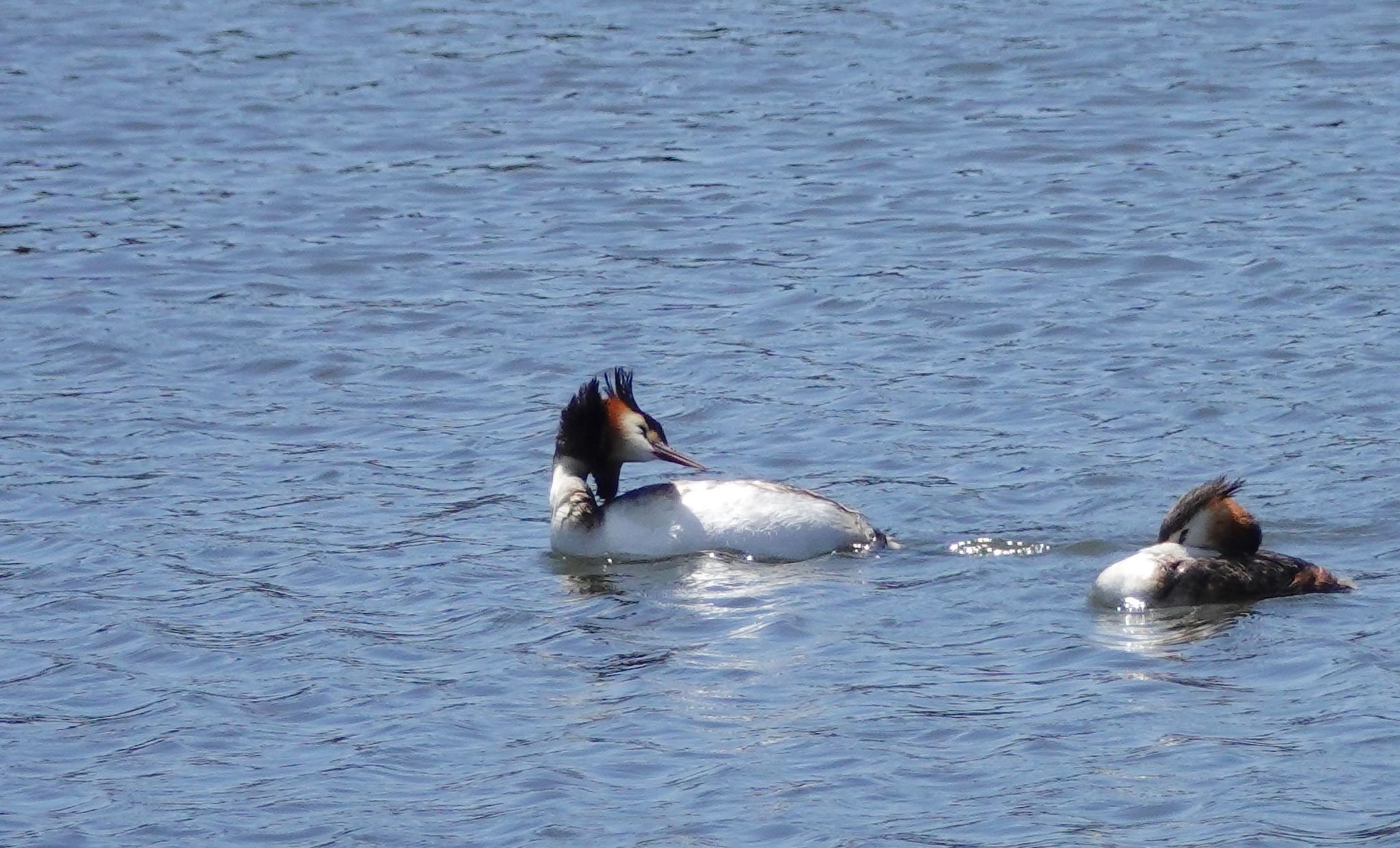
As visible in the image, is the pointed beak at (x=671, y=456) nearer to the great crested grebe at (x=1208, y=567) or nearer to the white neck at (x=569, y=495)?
the white neck at (x=569, y=495)

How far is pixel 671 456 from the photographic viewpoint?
13.2 meters

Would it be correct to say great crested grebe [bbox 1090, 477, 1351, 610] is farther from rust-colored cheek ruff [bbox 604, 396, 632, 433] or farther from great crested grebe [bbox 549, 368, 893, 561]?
rust-colored cheek ruff [bbox 604, 396, 632, 433]

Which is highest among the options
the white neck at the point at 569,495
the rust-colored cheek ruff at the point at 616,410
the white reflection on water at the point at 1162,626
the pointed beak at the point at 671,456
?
the rust-colored cheek ruff at the point at 616,410

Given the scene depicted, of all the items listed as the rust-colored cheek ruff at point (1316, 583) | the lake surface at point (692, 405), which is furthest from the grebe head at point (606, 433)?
the rust-colored cheek ruff at point (1316, 583)

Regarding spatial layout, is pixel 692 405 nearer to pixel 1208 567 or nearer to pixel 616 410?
pixel 616 410

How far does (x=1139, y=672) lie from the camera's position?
10391 millimetres

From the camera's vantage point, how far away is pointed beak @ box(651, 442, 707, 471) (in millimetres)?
13125

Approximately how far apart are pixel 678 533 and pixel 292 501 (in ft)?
7.62

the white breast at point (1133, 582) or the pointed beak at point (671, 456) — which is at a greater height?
the pointed beak at point (671, 456)

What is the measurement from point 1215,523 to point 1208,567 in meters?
0.32

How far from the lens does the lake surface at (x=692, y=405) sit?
950 centimetres

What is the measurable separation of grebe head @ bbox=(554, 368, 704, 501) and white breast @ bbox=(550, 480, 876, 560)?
29 centimetres

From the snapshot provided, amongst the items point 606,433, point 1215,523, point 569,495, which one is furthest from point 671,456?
point 1215,523

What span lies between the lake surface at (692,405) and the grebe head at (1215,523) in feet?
1.60
